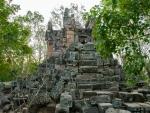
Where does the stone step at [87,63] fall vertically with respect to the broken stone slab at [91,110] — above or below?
above

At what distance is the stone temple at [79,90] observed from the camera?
1440cm

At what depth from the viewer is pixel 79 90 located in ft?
57.7

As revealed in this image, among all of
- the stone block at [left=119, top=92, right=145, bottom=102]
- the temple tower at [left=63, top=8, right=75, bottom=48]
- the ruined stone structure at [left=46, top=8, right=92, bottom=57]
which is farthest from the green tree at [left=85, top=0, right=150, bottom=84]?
the temple tower at [left=63, top=8, right=75, bottom=48]

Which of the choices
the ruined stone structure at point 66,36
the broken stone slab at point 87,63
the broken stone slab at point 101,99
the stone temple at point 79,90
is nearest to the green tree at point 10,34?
the stone temple at point 79,90

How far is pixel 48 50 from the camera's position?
3575 centimetres

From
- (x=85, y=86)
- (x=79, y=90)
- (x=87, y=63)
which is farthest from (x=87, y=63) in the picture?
(x=79, y=90)

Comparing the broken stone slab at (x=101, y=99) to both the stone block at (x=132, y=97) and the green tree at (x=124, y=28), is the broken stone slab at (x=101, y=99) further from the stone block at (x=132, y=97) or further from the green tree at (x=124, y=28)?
the green tree at (x=124, y=28)

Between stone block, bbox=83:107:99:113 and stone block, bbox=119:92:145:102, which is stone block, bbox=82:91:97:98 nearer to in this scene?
stone block, bbox=119:92:145:102

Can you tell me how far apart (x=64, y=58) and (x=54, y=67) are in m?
1.31

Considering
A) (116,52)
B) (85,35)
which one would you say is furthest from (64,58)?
(116,52)

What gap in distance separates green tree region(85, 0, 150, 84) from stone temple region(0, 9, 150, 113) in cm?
236

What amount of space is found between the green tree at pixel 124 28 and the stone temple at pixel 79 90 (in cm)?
236

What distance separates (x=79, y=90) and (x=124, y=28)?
7359 mm

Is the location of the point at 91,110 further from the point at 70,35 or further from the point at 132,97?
the point at 70,35
